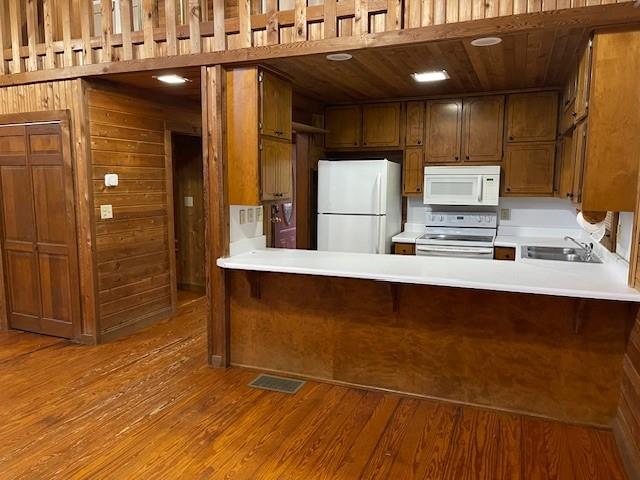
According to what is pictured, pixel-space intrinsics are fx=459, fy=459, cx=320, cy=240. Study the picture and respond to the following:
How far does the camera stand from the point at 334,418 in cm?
275

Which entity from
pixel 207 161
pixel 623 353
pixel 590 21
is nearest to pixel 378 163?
pixel 207 161

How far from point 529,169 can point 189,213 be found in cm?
391

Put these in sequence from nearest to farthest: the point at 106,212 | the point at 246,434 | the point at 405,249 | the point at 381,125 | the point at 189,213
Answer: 1. the point at 246,434
2. the point at 106,212
3. the point at 405,249
4. the point at 381,125
5. the point at 189,213

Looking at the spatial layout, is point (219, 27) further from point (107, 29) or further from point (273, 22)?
point (107, 29)

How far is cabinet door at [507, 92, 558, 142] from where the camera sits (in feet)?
14.2

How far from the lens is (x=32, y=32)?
3.82 meters

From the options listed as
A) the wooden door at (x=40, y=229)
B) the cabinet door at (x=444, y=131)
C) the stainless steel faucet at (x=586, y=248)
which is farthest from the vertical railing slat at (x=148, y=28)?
the stainless steel faucet at (x=586, y=248)

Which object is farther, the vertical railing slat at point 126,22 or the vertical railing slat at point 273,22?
the vertical railing slat at point 126,22

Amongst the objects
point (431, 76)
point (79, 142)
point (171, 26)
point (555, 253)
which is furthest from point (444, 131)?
point (79, 142)

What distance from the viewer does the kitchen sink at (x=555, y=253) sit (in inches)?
153

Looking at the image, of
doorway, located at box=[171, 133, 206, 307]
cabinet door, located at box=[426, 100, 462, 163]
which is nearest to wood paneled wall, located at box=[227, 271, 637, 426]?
cabinet door, located at box=[426, 100, 462, 163]

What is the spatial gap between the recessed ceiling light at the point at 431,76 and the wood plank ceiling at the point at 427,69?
60mm

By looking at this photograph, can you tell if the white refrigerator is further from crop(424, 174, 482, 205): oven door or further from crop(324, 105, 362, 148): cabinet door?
crop(324, 105, 362, 148): cabinet door

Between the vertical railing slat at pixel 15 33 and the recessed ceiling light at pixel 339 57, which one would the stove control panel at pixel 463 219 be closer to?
the recessed ceiling light at pixel 339 57
